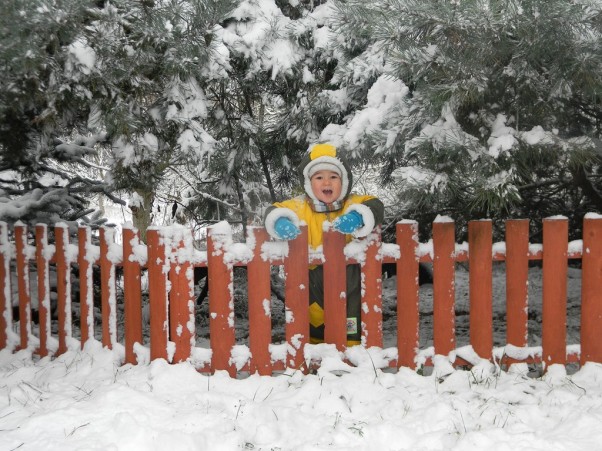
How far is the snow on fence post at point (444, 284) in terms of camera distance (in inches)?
122

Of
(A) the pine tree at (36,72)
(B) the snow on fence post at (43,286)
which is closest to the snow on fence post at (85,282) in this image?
(B) the snow on fence post at (43,286)

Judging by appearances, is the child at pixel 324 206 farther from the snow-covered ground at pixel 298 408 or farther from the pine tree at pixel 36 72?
the pine tree at pixel 36 72

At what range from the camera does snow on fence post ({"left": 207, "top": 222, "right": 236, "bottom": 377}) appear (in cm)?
310

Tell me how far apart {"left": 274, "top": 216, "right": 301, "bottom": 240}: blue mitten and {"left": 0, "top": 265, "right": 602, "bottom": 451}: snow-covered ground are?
2.59 feet

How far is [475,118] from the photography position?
291 cm

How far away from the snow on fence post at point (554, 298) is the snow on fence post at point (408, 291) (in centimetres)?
78

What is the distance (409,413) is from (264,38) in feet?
9.12

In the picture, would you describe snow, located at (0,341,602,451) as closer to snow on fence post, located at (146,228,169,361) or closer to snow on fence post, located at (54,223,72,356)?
snow on fence post, located at (146,228,169,361)

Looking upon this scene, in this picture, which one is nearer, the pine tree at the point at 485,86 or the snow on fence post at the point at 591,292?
the pine tree at the point at 485,86

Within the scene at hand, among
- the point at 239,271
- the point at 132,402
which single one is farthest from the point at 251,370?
the point at 239,271

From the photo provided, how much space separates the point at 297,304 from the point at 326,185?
0.84m

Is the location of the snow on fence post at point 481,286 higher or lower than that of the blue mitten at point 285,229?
lower

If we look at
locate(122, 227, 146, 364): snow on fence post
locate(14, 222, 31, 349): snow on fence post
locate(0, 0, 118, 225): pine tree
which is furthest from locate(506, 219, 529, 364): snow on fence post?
locate(14, 222, 31, 349): snow on fence post

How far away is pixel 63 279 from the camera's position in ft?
11.7
